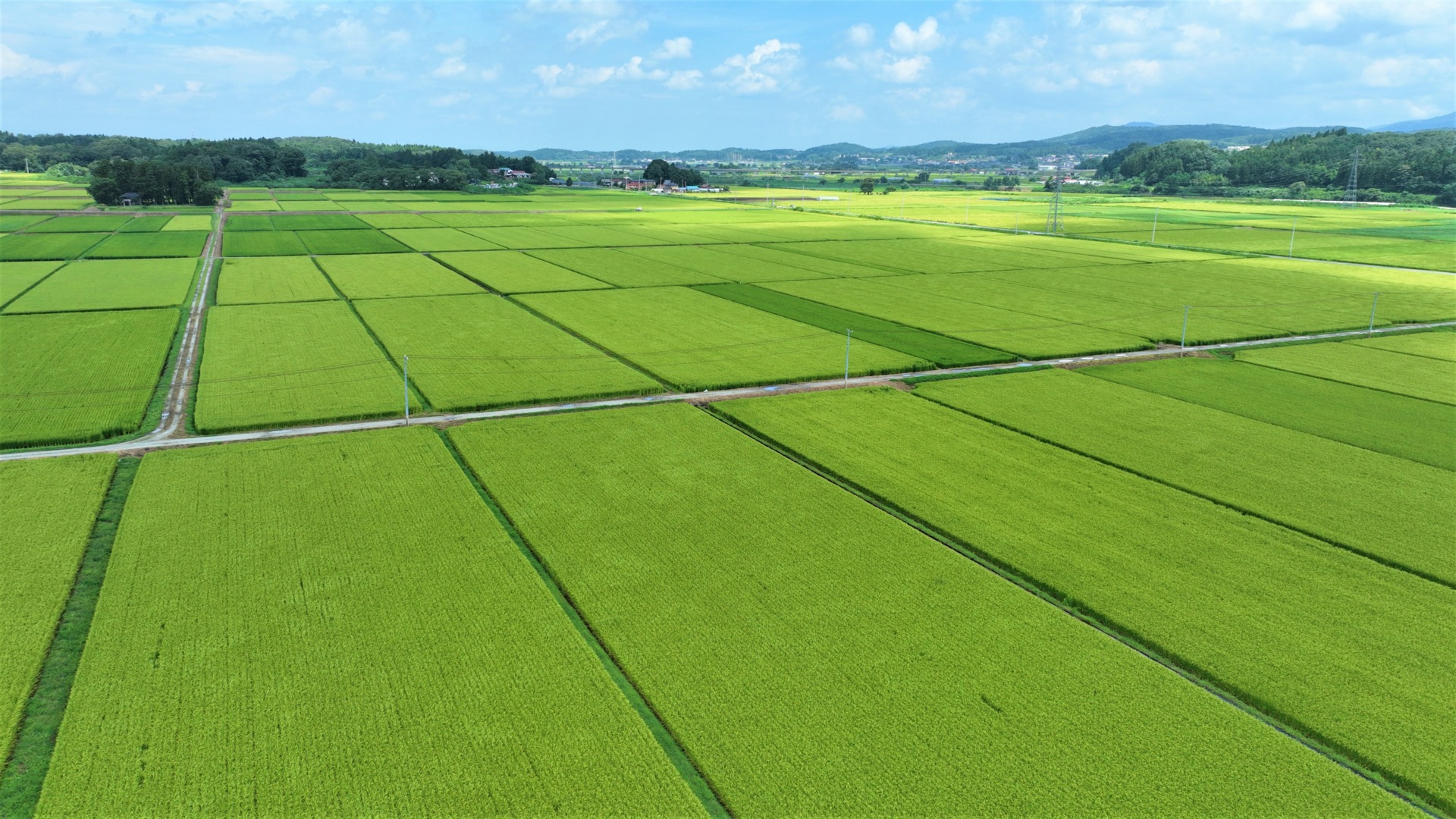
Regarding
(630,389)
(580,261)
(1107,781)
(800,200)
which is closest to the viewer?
(1107,781)

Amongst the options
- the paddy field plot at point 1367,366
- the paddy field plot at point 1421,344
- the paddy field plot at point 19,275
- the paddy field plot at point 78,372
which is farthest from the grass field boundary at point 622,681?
the paddy field plot at point 19,275

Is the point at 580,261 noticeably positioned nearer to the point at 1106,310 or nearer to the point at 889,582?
the point at 1106,310

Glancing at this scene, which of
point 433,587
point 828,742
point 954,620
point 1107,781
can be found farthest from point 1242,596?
point 433,587

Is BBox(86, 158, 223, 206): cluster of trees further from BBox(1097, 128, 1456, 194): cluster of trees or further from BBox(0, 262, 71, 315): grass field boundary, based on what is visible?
BBox(1097, 128, 1456, 194): cluster of trees

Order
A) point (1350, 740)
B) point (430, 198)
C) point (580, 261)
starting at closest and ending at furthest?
point (1350, 740)
point (580, 261)
point (430, 198)

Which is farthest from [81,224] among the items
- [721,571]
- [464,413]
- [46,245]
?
[721,571]

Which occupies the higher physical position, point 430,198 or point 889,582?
point 430,198
